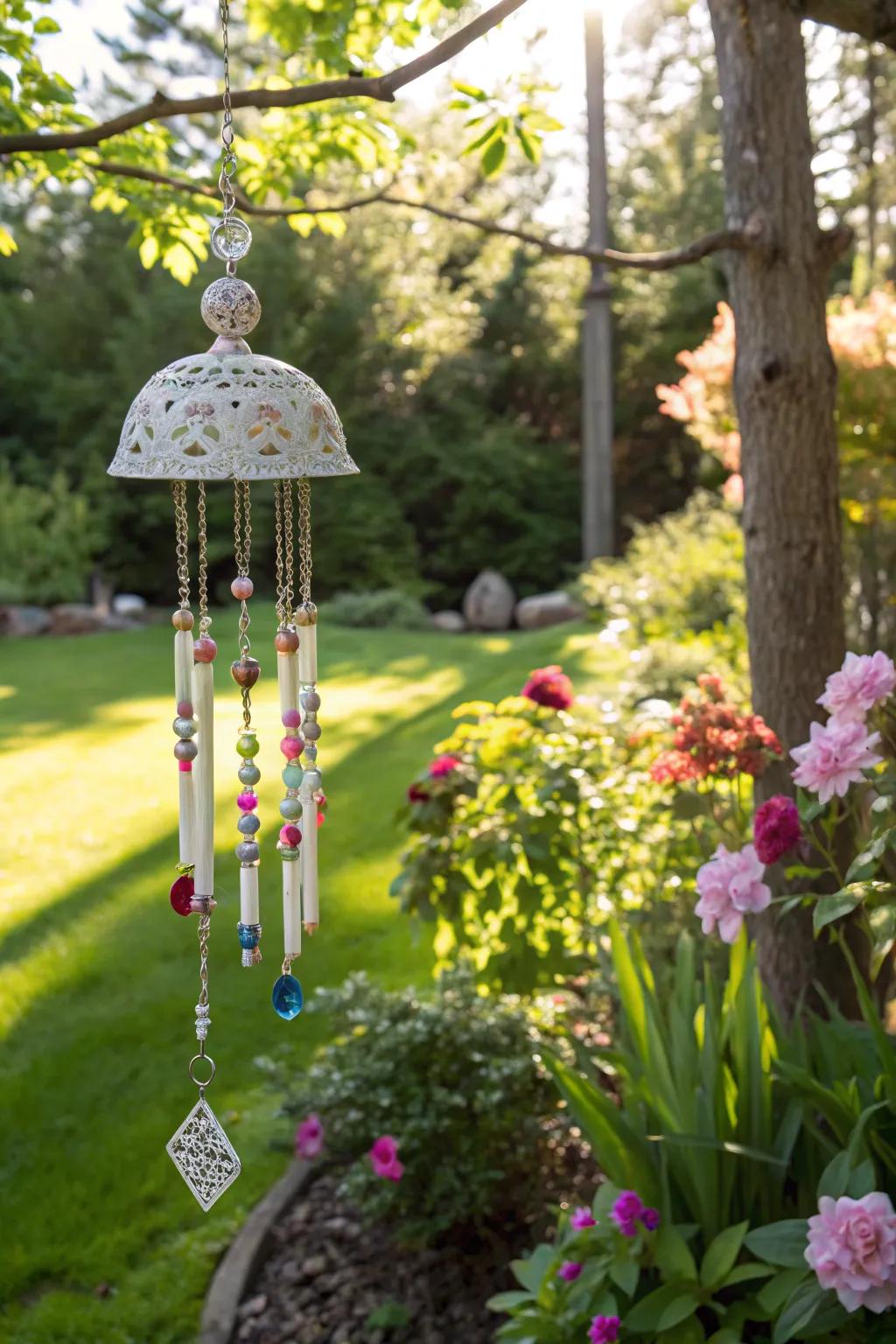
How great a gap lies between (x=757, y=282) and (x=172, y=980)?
288 cm

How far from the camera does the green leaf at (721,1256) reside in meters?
1.96

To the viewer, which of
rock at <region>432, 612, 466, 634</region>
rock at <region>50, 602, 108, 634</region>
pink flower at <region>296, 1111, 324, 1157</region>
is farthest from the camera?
rock at <region>432, 612, 466, 634</region>

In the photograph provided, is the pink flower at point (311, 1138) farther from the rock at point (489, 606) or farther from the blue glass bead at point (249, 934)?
the rock at point (489, 606)

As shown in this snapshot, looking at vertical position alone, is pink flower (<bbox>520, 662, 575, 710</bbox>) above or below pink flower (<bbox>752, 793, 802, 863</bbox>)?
above

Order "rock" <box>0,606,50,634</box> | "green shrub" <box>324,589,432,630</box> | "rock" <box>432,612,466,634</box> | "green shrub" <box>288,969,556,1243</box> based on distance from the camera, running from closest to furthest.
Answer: "green shrub" <box>288,969,556,1243</box>
"rock" <box>0,606,50,634</box>
"green shrub" <box>324,589,432,630</box>
"rock" <box>432,612,466,634</box>

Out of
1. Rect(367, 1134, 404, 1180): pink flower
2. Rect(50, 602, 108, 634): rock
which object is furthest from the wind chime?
Rect(50, 602, 108, 634): rock

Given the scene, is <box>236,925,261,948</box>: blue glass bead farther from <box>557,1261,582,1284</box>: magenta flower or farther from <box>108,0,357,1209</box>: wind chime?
<box>557,1261,582,1284</box>: magenta flower

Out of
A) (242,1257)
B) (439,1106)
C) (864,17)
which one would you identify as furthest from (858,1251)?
(864,17)

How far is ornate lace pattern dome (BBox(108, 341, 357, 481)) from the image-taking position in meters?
1.43

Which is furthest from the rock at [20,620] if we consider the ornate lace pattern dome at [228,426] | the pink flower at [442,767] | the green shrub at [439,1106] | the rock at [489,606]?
the ornate lace pattern dome at [228,426]

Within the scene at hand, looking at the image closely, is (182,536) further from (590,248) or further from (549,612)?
(549,612)

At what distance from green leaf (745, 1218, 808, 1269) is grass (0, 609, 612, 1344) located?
4.49 ft

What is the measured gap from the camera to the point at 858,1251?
1642mm

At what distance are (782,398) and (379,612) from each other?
1019cm
